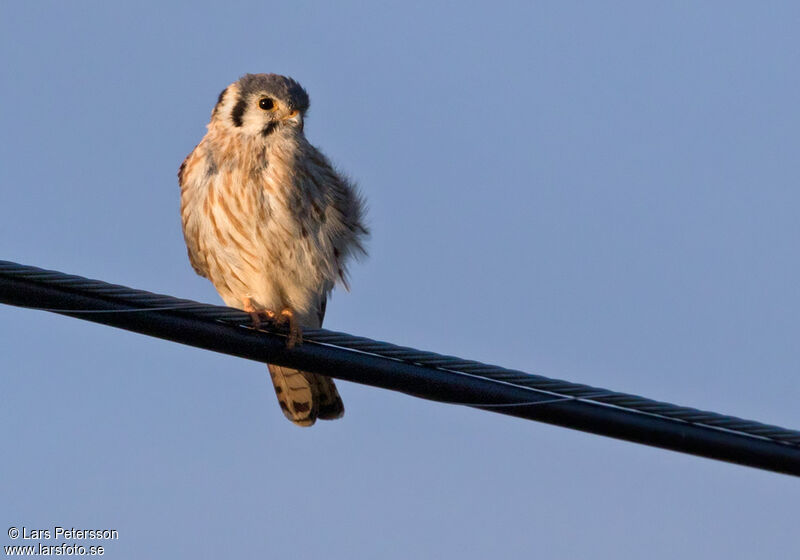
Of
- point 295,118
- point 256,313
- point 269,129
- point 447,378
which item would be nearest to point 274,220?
point 269,129

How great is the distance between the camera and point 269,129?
6023 mm

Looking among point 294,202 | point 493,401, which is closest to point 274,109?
point 294,202

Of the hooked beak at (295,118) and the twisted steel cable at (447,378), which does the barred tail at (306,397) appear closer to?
the hooked beak at (295,118)

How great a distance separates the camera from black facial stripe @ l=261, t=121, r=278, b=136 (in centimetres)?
598

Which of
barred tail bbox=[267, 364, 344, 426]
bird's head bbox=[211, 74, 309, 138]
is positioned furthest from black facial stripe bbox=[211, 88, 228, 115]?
barred tail bbox=[267, 364, 344, 426]

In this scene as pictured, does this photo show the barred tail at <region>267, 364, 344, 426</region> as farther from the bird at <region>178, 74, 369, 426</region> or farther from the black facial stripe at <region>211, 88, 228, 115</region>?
A: the black facial stripe at <region>211, 88, 228, 115</region>

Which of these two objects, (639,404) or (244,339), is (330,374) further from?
(639,404)

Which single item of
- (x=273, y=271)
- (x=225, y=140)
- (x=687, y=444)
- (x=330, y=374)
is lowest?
(x=687, y=444)

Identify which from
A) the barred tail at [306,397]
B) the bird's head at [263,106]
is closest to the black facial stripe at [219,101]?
the bird's head at [263,106]

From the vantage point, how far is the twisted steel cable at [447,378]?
3.30 meters

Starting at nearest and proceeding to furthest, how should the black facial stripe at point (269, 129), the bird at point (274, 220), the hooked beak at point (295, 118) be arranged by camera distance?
the bird at point (274, 220) < the black facial stripe at point (269, 129) < the hooked beak at point (295, 118)

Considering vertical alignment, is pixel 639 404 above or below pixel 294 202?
below

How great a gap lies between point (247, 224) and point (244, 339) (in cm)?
181

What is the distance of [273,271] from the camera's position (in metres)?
5.63
